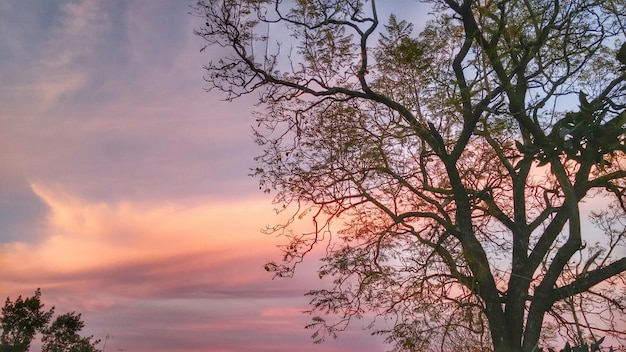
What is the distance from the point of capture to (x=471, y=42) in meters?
9.92

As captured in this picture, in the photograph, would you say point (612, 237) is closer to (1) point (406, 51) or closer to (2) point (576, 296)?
(2) point (576, 296)

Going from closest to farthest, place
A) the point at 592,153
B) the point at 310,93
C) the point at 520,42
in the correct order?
the point at 592,153
the point at 520,42
the point at 310,93

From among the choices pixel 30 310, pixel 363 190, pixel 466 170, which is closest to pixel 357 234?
pixel 363 190

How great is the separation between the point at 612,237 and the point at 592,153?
3761 millimetres

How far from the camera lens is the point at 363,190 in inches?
431

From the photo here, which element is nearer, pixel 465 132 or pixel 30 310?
pixel 465 132

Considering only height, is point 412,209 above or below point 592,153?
above

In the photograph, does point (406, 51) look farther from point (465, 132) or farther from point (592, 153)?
point (592, 153)

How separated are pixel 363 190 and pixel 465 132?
6.86 ft

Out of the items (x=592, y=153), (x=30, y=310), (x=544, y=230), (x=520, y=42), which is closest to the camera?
(x=592, y=153)

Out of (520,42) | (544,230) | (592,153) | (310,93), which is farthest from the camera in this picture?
(310,93)

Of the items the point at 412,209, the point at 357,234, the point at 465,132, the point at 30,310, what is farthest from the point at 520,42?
the point at 30,310

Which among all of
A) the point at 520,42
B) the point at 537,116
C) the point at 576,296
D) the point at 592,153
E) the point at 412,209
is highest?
the point at 520,42

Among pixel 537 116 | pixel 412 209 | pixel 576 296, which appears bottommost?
pixel 576 296
